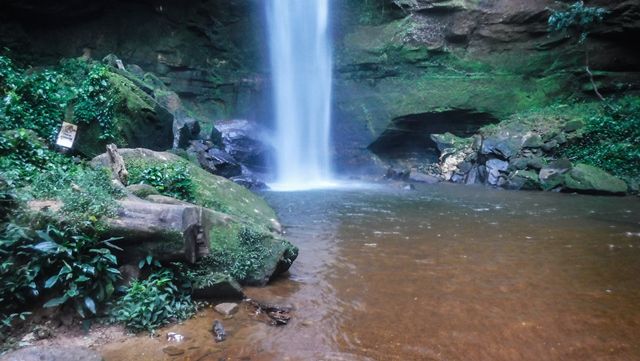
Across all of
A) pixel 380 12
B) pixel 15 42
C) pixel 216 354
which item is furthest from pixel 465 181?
pixel 15 42

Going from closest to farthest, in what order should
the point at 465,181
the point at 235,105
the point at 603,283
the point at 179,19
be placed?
the point at 603,283
the point at 465,181
the point at 179,19
the point at 235,105

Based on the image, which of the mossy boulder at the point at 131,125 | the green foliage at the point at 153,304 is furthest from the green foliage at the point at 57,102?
the green foliage at the point at 153,304

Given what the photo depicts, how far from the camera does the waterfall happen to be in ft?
62.0

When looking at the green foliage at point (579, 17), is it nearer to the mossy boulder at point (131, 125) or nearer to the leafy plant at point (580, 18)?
the leafy plant at point (580, 18)

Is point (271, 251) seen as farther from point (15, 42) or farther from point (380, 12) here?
point (380, 12)

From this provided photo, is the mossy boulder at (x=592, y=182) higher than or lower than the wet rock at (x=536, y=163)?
lower

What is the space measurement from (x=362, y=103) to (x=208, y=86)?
24.2 feet

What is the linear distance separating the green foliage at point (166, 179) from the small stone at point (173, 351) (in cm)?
266

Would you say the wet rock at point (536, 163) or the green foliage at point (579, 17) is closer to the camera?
the wet rock at point (536, 163)

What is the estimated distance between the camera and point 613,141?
13867mm

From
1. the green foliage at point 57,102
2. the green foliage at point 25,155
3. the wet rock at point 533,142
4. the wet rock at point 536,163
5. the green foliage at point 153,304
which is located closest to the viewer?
the green foliage at point 153,304

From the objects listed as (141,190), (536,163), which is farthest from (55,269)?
(536,163)

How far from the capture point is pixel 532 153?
14219 millimetres

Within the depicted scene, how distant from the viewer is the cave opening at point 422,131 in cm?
1759
